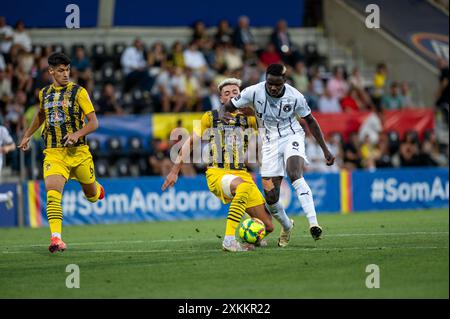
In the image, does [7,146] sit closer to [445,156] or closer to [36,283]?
[36,283]

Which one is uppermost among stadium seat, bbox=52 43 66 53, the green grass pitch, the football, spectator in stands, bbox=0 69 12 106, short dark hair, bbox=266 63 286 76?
stadium seat, bbox=52 43 66 53

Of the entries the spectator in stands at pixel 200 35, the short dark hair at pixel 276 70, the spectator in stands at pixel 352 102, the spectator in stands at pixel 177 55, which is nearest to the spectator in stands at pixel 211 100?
the spectator in stands at pixel 177 55

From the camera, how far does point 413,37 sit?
28.5 m

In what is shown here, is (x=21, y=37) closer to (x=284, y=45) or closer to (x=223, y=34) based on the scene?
(x=223, y=34)

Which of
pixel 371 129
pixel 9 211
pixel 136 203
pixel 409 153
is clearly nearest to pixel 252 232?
pixel 136 203

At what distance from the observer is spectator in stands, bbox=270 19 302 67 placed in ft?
87.5

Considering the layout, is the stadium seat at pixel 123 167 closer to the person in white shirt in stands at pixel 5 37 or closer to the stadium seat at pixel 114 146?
the stadium seat at pixel 114 146

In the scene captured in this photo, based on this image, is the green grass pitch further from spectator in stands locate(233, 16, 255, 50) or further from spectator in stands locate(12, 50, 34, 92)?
spectator in stands locate(233, 16, 255, 50)

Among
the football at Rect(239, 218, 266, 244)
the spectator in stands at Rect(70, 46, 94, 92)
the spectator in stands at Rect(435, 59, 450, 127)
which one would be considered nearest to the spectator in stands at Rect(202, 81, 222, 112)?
the spectator in stands at Rect(70, 46, 94, 92)

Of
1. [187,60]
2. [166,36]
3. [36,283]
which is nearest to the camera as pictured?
[36,283]

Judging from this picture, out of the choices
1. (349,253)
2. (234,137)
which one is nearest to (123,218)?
(234,137)

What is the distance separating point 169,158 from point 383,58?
9741mm

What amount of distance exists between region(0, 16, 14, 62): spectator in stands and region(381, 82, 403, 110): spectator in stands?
34.5ft

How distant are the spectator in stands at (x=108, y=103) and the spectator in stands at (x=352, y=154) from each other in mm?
6124
